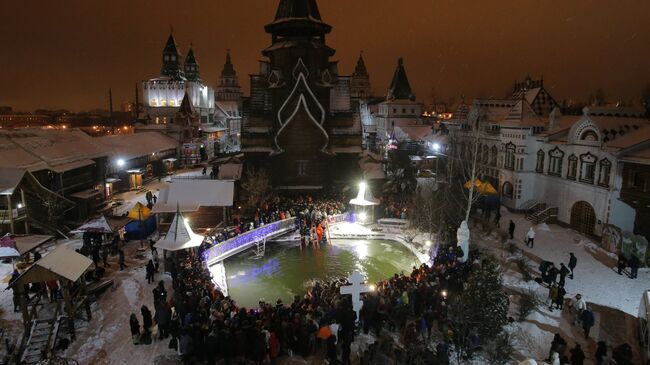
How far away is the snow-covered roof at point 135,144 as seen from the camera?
36562mm

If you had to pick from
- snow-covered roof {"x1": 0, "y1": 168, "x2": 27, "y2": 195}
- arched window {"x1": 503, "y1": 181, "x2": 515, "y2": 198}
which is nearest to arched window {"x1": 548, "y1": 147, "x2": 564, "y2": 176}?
arched window {"x1": 503, "y1": 181, "x2": 515, "y2": 198}

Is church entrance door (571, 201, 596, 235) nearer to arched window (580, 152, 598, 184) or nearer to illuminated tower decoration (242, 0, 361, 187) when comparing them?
arched window (580, 152, 598, 184)

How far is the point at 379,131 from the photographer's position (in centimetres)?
7844

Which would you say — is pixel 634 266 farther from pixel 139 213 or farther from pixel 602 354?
pixel 139 213

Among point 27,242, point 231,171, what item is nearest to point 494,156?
point 231,171

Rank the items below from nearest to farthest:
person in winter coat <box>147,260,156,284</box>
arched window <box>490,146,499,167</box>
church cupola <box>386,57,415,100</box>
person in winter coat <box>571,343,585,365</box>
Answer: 1. person in winter coat <box>571,343,585,365</box>
2. person in winter coat <box>147,260,156,284</box>
3. arched window <box>490,146,499,167</box>
4. church cupola <box>386,57,415,100</box>

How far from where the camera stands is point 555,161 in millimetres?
27500

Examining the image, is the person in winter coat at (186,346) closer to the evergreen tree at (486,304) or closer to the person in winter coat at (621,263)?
the evergreen tree at (486,304)

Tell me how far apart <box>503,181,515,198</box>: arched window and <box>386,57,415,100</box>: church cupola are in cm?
4413

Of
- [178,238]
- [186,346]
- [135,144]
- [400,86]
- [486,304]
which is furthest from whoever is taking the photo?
[400,86]

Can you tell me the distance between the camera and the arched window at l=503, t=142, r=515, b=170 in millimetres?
30391

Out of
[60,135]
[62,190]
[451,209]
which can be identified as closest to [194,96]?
[60,135]

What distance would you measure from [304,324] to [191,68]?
249ft

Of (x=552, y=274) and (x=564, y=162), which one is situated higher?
(x=564, y=162)
